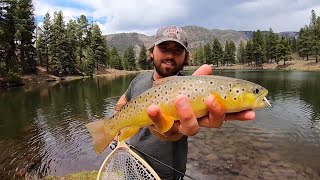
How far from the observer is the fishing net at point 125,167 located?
Result: 15.5ft

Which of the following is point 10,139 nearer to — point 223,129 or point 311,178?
point 223,129

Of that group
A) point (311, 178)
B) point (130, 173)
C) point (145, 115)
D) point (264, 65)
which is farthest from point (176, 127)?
point (264, 65)

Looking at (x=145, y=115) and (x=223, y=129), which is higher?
(x=145, y=115)

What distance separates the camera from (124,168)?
17.9 ft

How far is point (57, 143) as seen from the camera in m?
20.0

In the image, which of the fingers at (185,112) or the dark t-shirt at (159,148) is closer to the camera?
the fingers at (185,112)

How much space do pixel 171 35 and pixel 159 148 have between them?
1.59 metres

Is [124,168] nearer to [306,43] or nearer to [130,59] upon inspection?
[306,43]

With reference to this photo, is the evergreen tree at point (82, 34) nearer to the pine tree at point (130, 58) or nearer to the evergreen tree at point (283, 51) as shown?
the pine tree at point (130, 58)

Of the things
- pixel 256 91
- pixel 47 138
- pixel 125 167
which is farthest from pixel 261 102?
pixel 47 138

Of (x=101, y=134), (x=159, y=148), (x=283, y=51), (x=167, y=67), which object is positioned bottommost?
(x=159, y=148)

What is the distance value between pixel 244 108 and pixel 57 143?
18888 mm

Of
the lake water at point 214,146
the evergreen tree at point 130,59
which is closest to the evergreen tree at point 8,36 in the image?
the lake water at point 214,146

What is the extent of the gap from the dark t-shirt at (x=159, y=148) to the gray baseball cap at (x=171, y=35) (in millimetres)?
616
